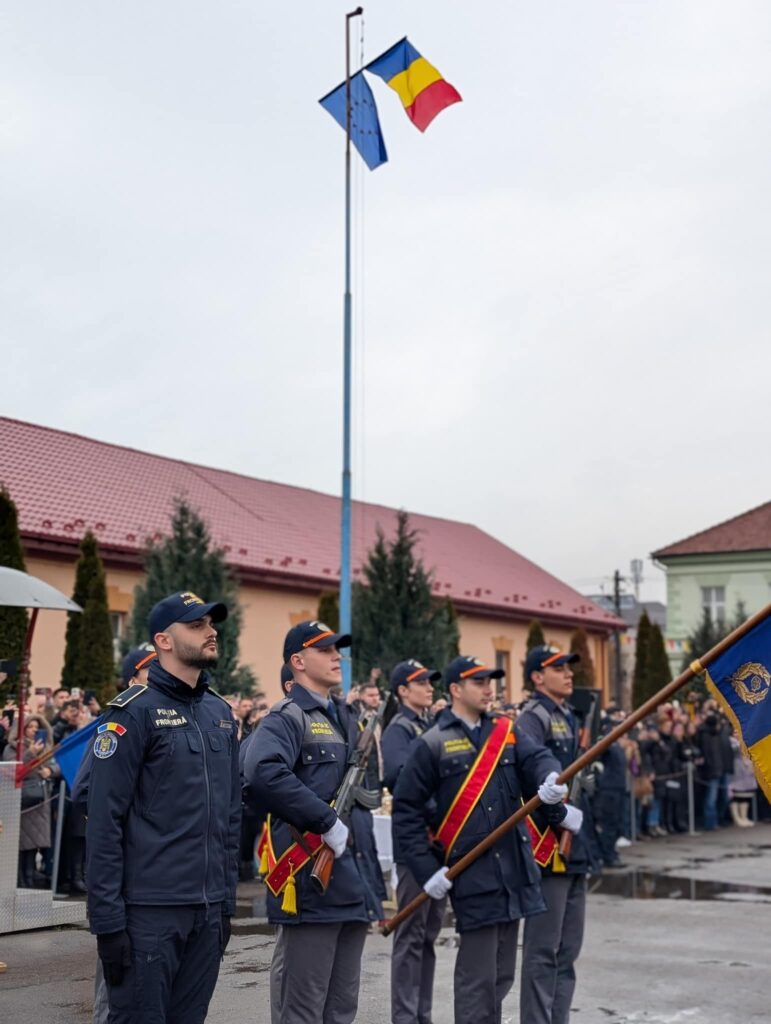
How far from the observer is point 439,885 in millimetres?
6797

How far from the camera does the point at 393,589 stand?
2444 centimetres

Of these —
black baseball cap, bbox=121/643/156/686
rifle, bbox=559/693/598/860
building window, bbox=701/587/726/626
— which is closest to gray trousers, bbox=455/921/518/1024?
rifle, bbox=559/693/598/860

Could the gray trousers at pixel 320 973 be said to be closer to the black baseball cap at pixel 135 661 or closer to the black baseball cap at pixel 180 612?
the black baseball cap at pixel 180 612

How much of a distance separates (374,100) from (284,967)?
690 inches

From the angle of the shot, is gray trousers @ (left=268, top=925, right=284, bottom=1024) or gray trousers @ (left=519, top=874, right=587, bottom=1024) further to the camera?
gray trousers @ (left=519, top=874, right=587, bottom=1024)

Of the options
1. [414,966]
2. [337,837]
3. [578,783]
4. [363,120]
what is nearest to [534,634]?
[363,120]

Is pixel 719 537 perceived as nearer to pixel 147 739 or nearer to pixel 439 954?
pixel 439 954

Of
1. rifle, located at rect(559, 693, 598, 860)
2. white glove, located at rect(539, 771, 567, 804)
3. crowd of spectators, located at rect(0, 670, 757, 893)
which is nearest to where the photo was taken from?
white glove, located at rect(539, 771, 567, 804)

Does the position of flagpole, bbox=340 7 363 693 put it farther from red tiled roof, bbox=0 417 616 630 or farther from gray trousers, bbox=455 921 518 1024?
gray trousers, bbox=455 921 518 1024

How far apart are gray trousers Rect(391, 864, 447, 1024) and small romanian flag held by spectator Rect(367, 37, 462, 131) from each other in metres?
15.1

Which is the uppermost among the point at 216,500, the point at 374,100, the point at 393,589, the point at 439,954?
the point at 374,100

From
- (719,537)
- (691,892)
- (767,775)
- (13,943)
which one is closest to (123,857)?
(767,775)

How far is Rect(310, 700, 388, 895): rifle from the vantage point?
614cm

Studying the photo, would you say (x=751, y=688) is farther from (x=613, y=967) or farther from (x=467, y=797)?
A: (x=613, y=967)
